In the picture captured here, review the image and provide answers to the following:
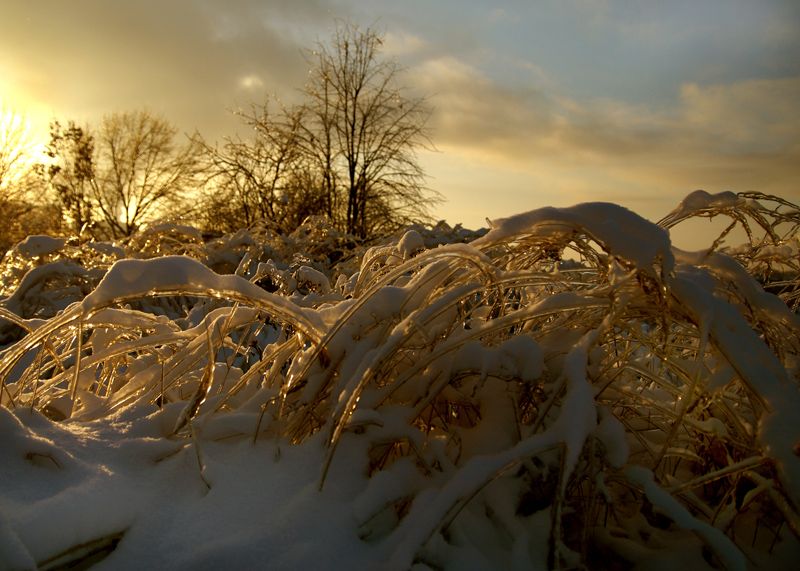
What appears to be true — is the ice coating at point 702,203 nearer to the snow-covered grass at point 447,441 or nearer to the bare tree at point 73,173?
the snow-covered grass at point 447,441

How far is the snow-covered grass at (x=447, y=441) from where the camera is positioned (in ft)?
2.31

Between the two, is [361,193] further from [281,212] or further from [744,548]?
[744,548]

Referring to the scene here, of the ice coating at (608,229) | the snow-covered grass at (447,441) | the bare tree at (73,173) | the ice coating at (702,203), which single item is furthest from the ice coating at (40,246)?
the bare tree at (73,173)

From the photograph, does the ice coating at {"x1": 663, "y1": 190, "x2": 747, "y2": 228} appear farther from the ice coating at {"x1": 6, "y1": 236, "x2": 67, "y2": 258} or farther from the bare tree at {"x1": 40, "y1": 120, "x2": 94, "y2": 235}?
the bare tree at {"x1": 40, "y1": 120, "x2": 94, "y2": 235}

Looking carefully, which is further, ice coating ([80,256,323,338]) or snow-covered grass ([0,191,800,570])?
ice coating ([80,256,323,338])

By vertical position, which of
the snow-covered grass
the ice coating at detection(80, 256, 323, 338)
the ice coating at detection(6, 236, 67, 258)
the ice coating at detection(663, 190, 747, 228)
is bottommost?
the snow-covered grass

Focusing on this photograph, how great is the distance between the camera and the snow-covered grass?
2.31 feet

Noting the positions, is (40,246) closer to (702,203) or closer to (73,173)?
(702,203)

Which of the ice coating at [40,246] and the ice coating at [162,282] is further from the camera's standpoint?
the ice coating at [40,246]

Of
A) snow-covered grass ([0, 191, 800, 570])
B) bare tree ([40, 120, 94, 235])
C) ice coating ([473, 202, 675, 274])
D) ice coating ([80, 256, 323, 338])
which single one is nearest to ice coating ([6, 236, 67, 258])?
snow-covered grass ([0, 191, 800, 570])

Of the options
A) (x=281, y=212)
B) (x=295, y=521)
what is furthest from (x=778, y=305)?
(x=281, y=212)

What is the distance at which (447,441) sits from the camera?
896mm

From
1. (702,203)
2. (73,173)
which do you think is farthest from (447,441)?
(73,173)

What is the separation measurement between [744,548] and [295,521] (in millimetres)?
770
